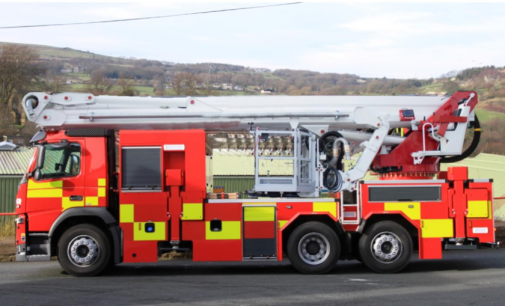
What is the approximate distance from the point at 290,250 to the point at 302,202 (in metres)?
0.93

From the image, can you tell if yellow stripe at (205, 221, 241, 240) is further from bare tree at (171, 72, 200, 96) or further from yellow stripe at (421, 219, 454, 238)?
bare tree at (171, 72, 200, 96)

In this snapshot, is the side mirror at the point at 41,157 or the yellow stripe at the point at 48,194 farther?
the side mirror at the point at 41,157

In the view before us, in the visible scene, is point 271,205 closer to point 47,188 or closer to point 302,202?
point 302,202

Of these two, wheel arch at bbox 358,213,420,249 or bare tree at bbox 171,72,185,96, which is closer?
wheel arch at bbox 358,213,420,249

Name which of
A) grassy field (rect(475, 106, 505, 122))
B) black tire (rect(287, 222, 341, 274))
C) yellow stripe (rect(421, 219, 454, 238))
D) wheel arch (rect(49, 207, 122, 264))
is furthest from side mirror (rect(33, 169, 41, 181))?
grassy field (rect(475, 106, 505, 122))

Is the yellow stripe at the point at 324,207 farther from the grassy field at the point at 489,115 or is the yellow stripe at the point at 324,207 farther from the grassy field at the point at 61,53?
the grassy field at the point at 61,53

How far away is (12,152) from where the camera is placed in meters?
34.3

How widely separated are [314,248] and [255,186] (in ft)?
5.31

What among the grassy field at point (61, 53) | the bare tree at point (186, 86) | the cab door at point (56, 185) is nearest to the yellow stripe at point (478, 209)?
the cab door at point (56, 185)

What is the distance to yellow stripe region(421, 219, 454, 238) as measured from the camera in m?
12.1

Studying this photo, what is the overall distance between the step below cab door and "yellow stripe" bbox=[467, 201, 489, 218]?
3734 millimetres

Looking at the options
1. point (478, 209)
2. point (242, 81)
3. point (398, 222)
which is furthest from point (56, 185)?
point (242, 81)

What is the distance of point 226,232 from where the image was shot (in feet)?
38.9

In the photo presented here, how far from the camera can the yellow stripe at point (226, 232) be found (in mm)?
11836
